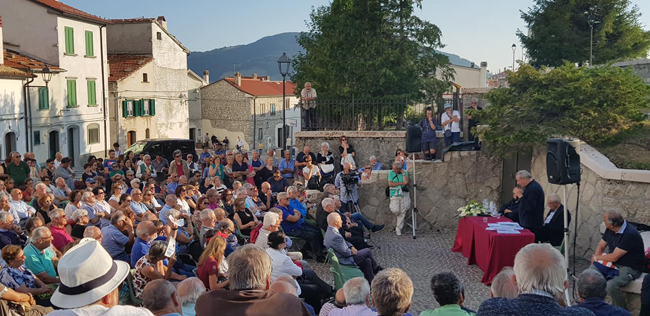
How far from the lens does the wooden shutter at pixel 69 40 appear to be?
93.8 feet

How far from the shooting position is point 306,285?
7.17 m

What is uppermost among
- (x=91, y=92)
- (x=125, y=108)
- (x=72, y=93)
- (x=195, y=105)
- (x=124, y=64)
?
(x=124, y=64)

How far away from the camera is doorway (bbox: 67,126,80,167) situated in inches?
1171

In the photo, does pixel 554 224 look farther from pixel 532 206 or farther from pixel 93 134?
pixel 93 134

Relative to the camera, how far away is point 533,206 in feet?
30.1

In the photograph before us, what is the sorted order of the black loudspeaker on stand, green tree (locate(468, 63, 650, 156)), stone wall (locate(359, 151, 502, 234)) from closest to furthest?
the black loudspeaker on stand < green tree (locate(468, 63, 650, 156)) < stone wall (locate(359, 151, 502, 234))

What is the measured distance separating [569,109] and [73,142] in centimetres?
2534

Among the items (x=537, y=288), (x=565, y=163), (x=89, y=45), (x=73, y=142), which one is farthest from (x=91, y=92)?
(x=537, y=288)

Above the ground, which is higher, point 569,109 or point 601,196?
point 569,109

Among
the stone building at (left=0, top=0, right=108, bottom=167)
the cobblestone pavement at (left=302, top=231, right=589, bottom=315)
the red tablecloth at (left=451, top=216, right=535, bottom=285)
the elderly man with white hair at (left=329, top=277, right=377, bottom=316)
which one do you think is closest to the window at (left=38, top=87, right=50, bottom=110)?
the stone building at (left=0, top=0, right=108, bottom=167)

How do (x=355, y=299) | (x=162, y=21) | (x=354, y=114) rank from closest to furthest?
(x=355, y=299)
(x=354, y=114)
(x=162, y=21)

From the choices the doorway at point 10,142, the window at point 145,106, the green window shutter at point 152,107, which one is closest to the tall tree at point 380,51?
the doorway at point 10,142

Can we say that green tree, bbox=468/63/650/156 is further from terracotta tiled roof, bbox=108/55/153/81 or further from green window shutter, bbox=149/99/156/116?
green window shutter, bbox=149/99/156/116

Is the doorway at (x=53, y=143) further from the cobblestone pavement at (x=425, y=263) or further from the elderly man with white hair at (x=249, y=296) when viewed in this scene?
the elderly man with white hair at (x=249, y=296)
